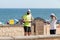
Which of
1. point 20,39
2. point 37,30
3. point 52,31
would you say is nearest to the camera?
point 20,39

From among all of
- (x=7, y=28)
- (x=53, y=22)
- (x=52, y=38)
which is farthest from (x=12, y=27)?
(x=52, y=38)

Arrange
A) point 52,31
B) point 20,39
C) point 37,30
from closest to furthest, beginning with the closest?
point 20,39, point 52,31, point 37,30

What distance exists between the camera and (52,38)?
10797 millimetres

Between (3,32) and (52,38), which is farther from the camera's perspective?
(3,32)

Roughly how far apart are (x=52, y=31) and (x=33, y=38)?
3.99 metres

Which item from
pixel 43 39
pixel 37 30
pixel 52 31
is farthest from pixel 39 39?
pixel 37 30

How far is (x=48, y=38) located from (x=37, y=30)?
8752mm

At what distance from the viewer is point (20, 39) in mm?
10320

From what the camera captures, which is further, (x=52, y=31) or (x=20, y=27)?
(x=20, y=27)

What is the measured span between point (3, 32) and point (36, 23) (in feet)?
7.35

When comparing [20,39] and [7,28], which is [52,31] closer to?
[20,39]

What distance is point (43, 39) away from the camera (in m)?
10.7

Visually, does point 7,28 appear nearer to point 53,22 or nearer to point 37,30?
point 37,30

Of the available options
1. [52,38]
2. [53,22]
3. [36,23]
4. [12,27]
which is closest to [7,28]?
[12,27]
